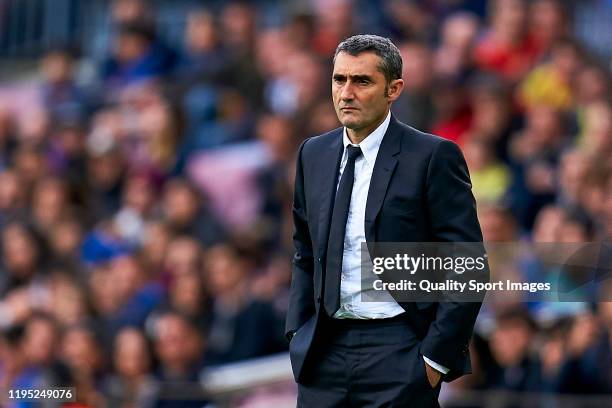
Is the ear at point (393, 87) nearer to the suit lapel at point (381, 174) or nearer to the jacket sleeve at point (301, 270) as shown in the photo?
the suit lapel at point (381, 174)

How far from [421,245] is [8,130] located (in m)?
9.61

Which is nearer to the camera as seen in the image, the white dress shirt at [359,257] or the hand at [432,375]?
the hand at [432,375]

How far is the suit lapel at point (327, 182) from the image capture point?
555cm

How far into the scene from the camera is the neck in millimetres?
5566

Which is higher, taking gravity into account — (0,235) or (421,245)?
(421,245)

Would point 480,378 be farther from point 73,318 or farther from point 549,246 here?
point 73,318

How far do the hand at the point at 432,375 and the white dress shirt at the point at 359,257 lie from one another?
0.24 m

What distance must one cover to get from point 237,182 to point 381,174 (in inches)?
274

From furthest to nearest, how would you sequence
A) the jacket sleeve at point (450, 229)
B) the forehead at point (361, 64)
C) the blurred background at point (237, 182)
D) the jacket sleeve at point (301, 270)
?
the blurred background at point (237, 182), the jacket sleeve at point (301, 270), the forehead at point (361, 64), the jacket sleeve at point (450, 229)

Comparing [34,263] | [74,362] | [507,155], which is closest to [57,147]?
[34,263]

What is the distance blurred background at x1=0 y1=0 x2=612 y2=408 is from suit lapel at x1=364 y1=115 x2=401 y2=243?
134 inches

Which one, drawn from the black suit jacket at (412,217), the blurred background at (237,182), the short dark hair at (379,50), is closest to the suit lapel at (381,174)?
the black suit jacket at (412,217)

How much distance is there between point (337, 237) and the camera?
5500mm

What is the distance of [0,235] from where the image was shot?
1297cm
